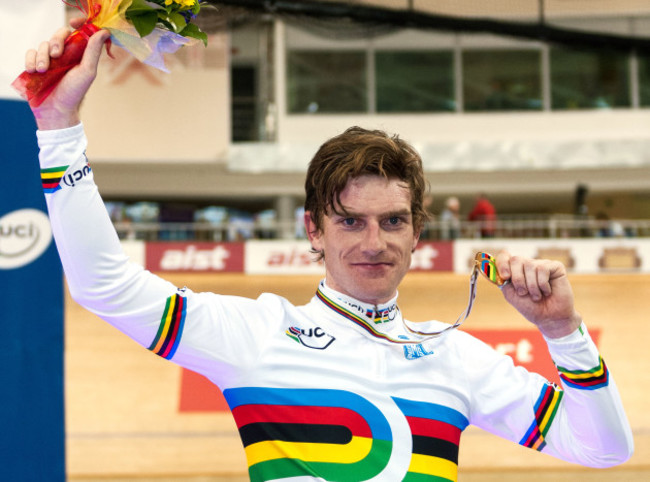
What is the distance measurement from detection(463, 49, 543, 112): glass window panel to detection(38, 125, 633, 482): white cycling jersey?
19921 millimetres

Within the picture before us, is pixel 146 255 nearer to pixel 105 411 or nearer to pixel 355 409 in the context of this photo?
pixel 105 411

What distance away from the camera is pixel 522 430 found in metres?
1.68

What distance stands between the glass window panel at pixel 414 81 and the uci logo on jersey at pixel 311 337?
19.5 meters

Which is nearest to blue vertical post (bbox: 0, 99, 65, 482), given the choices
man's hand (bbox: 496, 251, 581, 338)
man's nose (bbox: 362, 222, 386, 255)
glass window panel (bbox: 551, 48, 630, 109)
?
man's nose (bbox: 362, 222, 386, 255)

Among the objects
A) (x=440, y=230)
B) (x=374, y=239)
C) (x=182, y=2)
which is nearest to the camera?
(x=182, y=2)

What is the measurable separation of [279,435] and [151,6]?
38.3 inches

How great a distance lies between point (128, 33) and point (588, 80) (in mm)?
21707

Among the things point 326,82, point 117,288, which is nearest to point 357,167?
point 117,288

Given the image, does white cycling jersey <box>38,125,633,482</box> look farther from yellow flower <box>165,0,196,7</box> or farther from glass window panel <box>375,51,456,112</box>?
glass window panel <box>375,51,456,112</box>

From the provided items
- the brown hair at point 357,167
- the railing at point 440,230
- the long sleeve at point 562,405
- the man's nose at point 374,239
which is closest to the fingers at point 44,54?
the brown hair at point 357,167

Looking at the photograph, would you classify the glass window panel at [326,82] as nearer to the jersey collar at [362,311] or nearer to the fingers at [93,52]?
the jersey collar at [362,311]

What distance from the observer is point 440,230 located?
637 inches

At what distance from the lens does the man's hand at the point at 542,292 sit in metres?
1.46

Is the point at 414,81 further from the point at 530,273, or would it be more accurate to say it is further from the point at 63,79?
the point at 63,79
